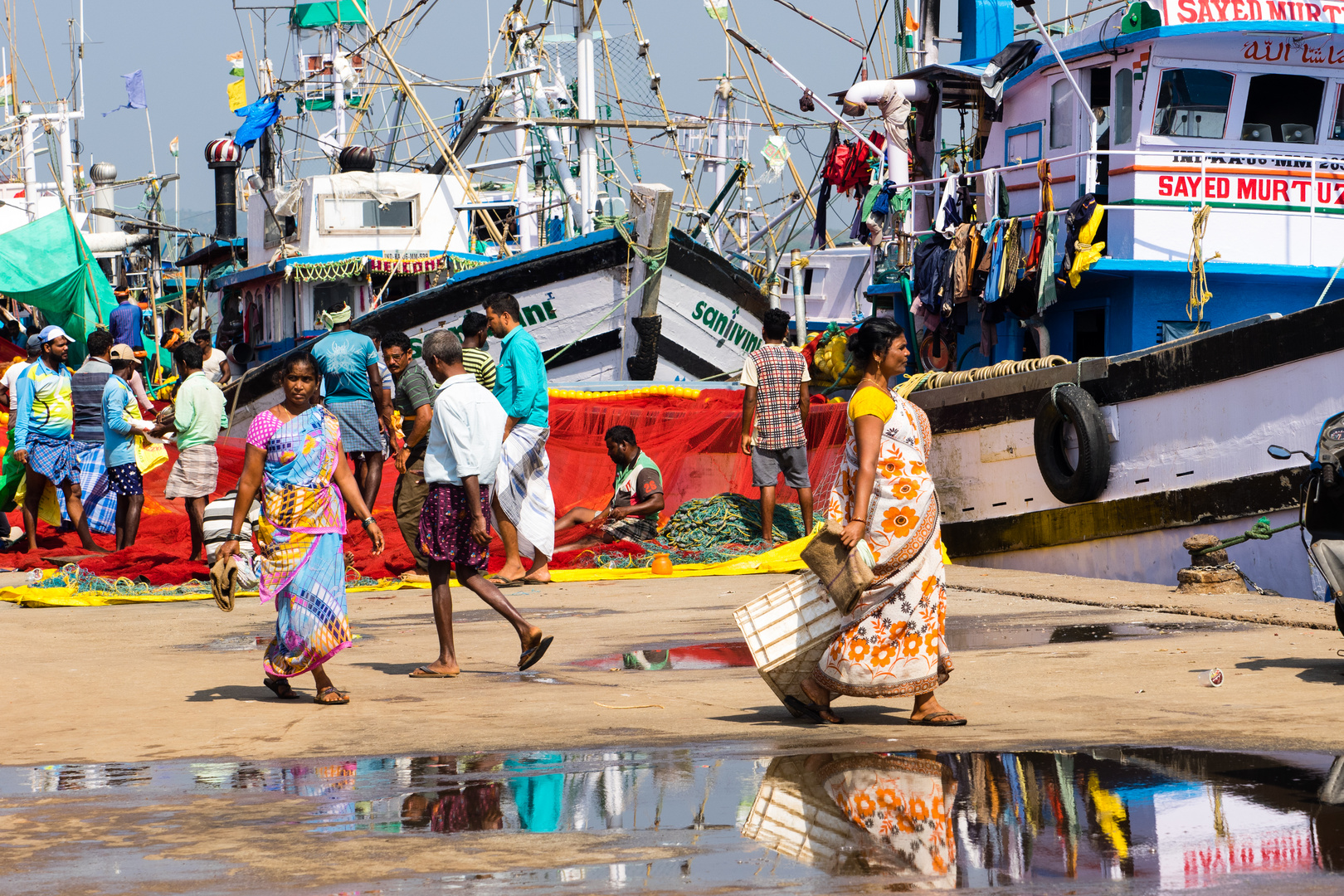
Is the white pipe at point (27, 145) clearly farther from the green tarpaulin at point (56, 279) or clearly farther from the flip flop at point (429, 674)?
the flip flop at point (429, 674)

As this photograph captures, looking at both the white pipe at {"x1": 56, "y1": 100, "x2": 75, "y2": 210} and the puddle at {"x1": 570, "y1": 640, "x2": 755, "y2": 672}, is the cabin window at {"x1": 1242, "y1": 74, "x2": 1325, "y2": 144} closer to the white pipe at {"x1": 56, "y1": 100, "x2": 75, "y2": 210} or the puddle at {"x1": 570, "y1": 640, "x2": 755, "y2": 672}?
the puddle at {"x1": 570, "y1": 640, "x2": 755, "y2": 672}

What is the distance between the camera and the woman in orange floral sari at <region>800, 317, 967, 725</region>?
5.26m

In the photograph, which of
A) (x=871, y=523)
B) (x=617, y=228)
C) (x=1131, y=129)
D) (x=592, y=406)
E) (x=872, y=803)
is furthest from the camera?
(x=617, y=228)

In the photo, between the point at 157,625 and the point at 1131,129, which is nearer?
the point at 157,625

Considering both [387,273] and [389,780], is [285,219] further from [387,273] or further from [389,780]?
[389,780]

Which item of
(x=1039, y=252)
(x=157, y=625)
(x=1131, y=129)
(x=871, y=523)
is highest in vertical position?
(x=1131, y=129)

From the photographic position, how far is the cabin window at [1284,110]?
36.1 feet

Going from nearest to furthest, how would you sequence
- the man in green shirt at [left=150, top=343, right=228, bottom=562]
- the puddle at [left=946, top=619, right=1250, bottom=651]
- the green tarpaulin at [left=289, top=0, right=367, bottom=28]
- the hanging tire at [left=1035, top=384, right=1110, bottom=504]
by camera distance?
the puddle at [left=946, top=619, right=1250, bottom=651], the hanging tire at [left=1035, top=384, right=1110, bottom=504], the man in green shirt at [left=150, top=343, right=228, bottom=562], the green tarpaulin at [left=289, top=0, right=367, bottom=28]

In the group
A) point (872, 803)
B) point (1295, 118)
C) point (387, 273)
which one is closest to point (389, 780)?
point (872, 803)

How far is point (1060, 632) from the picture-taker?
7.58m

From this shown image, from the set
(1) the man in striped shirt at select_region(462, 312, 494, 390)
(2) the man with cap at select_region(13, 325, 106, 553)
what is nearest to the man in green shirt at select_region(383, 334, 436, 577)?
(1) the man in striped shirt at select_region(462, 312, 494, 390)

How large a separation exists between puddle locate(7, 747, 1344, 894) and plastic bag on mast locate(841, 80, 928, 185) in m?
9.91

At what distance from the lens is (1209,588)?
890 centimetres

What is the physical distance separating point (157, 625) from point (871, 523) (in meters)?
5.23
